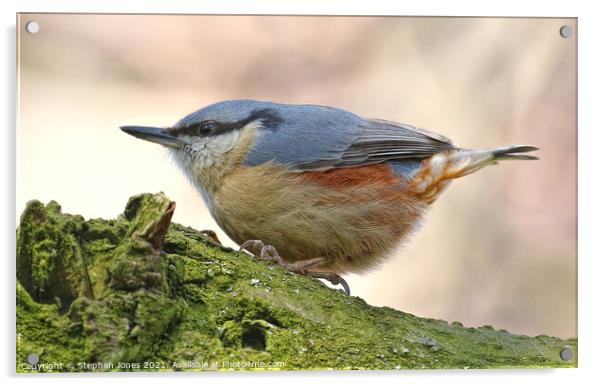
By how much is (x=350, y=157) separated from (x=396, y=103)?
329 mm

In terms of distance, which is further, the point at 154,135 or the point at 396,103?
the point at 396,103

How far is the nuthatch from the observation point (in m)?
2.73

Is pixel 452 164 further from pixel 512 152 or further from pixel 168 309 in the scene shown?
pixel 168 309

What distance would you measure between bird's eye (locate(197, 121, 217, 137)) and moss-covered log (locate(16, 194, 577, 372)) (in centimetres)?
47

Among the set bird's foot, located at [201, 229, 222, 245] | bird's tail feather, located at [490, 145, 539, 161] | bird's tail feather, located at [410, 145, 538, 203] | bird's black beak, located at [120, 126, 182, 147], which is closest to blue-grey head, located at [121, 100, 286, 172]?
bird's black beak, located at [120, 126, 182, 147]

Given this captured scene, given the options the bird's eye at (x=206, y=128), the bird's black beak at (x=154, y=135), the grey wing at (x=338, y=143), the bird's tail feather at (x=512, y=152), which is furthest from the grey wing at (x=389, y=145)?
the bird's black beak at (x=154, y=135)

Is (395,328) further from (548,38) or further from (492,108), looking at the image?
(548,38)

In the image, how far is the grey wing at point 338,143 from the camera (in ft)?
9.16

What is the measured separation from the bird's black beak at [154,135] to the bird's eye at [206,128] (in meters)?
0.09

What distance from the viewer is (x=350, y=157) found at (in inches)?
111

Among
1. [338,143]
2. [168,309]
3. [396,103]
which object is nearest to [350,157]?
[338,143]

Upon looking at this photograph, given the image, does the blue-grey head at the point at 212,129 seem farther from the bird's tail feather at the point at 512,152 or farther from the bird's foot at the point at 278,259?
the bird's tail feather at the point at 512,152

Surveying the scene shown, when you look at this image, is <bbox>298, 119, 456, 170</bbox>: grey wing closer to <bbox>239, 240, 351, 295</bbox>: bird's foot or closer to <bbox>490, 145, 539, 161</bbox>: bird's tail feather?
<bbox>490, 145, 539, 161</bbox>: bird's tail feather

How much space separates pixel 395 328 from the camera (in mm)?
2535
